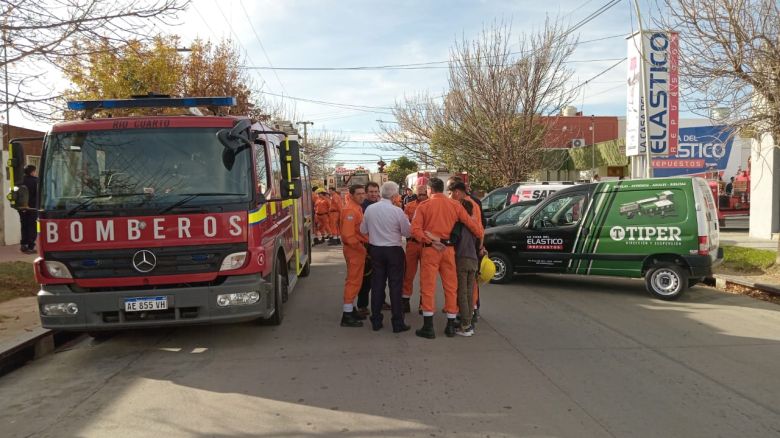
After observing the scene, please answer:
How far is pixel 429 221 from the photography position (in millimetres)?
6305

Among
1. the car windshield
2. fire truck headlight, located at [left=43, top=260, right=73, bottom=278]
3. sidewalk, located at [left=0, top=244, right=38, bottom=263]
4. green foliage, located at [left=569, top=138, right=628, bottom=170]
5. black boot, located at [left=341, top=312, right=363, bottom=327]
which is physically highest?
green foliage, located at [left=569, top=138, right=628, bottom=170]

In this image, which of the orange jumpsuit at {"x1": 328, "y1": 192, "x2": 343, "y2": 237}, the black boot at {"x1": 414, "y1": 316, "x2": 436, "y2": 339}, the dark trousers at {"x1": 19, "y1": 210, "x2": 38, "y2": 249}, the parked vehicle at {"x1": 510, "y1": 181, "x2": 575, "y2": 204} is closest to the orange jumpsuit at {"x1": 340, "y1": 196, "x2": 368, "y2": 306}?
the black boot at {"x1": 414, "y1": 316, "x2": 436, "y2": 339}

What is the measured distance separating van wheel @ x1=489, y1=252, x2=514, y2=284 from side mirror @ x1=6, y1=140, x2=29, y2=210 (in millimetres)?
7292

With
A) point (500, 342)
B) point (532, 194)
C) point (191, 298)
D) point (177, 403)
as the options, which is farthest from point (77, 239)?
point (532, 194)

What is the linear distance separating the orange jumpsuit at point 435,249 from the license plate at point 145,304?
278 centimetres

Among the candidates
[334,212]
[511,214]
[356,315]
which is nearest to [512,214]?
[511,214]

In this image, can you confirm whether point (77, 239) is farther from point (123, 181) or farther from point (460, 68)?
point (460, 68)

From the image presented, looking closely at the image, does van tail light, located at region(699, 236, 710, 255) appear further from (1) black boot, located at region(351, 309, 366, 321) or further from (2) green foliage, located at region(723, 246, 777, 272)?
(1) black boot, located at region(351, 309, 366, 321)

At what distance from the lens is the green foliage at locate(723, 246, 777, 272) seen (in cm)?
1064

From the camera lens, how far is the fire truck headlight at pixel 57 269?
5.40m

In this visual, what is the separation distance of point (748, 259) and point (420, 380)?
9.51 m

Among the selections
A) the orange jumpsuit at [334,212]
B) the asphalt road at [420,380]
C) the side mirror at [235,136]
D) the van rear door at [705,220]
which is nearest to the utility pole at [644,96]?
the van rear door at [705,220]

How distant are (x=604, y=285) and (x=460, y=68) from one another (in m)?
15.2

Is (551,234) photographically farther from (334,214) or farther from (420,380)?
(334,214)
